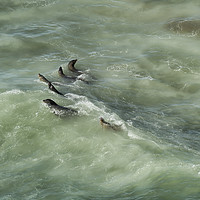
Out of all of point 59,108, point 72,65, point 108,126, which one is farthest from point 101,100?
point 72,65

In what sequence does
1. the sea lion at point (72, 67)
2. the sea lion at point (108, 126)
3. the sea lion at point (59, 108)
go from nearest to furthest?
the sea lion at point (108, 126), the sea lion at point (59, 108), the sea lion at point (72, 67)

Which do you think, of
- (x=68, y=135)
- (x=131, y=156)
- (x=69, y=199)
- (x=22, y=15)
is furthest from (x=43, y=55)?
(x=69, y=199)

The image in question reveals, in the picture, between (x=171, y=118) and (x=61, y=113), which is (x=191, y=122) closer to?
(x=171, y=118)

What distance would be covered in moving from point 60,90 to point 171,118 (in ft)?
9.03

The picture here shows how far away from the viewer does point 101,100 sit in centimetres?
1032

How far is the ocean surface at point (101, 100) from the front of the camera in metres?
6.70

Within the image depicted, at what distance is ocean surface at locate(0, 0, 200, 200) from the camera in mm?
6695

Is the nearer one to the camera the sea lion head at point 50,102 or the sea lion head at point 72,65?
the sea lion head at point 50,102

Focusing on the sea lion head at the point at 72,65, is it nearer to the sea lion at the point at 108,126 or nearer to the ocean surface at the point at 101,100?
the ocean surface at the point at 101,100

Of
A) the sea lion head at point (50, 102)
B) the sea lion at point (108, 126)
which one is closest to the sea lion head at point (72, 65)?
the sea lion head at point (50, 102)

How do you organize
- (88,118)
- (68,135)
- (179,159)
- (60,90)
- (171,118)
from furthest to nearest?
(60,90) < (171,118) < (88,118) < (68,135) < (179,159)

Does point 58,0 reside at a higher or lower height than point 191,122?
higher

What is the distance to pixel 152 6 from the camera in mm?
18031

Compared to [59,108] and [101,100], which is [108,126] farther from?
[101,100]
